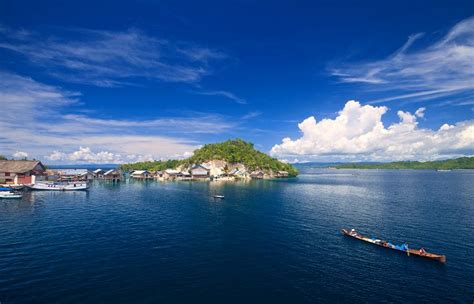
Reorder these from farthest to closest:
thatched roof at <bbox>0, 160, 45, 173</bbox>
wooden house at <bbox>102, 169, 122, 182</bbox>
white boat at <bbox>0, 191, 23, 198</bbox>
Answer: wooden house at <bbox>102, 169, 122, 182</bbox> < thatched roof at <bbox>0, 160, 45, 173</bbox> < white boat at <bbox>0, 191, 23, 198</bbox>

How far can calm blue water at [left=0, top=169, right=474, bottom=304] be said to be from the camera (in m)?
28.2

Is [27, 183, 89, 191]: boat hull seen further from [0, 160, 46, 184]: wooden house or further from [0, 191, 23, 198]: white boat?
[0, 191, 23, 198]: white boat

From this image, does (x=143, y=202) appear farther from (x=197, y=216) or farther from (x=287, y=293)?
(x=287, y=293)

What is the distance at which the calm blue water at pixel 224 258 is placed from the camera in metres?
28.2

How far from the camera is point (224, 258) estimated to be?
37781mm

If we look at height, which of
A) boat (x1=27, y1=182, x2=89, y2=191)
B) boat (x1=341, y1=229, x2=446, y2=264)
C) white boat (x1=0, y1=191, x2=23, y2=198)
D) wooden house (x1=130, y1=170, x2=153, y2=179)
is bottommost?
boat (x1=341, y1=229, x2=446, y2=264)

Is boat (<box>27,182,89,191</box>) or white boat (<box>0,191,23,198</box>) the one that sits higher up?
boat (<box>27,182,89,191</box>)

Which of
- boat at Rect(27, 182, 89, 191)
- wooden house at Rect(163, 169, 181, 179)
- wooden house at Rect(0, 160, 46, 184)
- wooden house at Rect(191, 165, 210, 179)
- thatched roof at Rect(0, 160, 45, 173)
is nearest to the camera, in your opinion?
wooden house at Rect(0, 160, 46, 184)

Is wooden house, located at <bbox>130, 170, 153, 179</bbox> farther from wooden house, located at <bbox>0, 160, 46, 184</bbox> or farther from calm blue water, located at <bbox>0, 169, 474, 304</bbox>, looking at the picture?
calm blue water, located at <bbox>0, 169, 474, 304</bbox>

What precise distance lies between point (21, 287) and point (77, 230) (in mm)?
23069

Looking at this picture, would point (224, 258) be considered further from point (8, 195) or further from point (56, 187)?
point (56, 187)

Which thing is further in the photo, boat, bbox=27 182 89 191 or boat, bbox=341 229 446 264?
boat, bbox=27 182 89 191

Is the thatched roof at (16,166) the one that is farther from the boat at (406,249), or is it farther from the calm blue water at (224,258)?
the boat at (406,249)

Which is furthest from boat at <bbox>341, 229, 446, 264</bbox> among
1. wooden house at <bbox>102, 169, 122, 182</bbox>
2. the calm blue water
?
wooden house at <bbox>102, 169, 122, 182</bbox>
